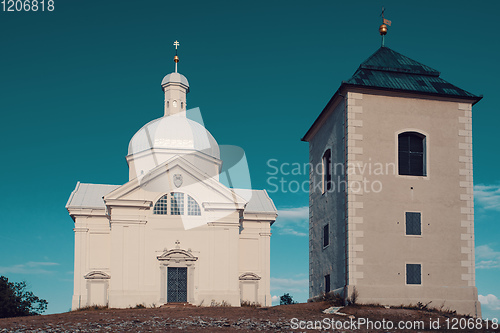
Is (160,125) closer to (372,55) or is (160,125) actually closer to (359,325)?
(372,55)

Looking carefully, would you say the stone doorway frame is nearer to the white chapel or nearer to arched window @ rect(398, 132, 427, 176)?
the white chapel

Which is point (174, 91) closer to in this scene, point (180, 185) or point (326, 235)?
point (180, 185)

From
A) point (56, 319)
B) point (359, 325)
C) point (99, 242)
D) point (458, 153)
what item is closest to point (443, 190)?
point (458, 153)

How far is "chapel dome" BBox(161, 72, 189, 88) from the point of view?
5059cm

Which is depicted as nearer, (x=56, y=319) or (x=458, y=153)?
(x=56, y=319)

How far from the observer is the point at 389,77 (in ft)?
87.6

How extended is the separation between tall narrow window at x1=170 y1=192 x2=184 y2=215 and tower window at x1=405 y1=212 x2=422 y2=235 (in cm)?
1523

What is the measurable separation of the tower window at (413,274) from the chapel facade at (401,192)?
40 millimetres

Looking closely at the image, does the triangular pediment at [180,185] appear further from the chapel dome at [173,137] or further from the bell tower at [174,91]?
the bell tower at [174,91]

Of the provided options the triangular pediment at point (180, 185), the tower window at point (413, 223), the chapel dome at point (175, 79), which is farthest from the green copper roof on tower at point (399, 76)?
the chapel dome at point (175, 79)

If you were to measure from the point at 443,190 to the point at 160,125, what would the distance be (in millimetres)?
26158

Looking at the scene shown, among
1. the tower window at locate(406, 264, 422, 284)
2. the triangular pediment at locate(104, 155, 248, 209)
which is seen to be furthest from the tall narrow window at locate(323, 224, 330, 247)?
the triangular pediment at locate(104, 155, 248, 209)

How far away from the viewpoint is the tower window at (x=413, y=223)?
24938 mm

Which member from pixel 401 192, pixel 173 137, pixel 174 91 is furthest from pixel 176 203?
pixel 174 91
